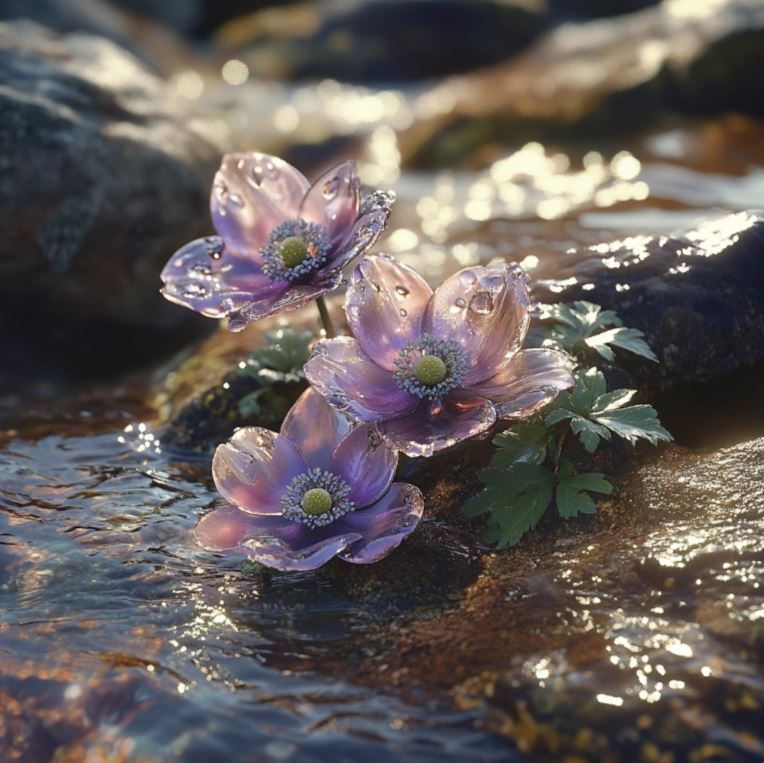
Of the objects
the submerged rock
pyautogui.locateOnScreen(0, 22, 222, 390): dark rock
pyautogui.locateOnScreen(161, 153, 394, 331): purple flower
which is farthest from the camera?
pyautogui.locateOnScreen(0, 22, 222, 390): dark rock

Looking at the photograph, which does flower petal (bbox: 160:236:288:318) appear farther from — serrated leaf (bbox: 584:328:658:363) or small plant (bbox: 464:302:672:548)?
serrated leaf (bbox: 584:328:658:363)

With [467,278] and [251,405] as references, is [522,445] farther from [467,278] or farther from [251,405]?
[251,405]

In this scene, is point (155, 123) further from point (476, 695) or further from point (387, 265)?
point (476, 695)

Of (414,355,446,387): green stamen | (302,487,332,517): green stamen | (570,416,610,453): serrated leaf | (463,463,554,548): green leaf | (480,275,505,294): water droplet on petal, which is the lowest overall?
(463,463,554,548): green leaf

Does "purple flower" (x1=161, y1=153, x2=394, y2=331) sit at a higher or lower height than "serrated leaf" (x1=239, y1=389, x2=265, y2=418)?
higher

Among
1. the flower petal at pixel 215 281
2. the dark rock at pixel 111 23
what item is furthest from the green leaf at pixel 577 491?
the dark rock at pixel 111 23

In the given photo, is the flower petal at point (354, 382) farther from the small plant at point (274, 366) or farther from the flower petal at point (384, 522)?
the small plant at point (274, 366)

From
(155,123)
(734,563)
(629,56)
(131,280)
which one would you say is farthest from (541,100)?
(734,563)

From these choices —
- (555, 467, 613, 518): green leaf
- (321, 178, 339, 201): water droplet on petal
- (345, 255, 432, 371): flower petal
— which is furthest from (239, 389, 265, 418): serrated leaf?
(555, 467, 613, 518): green leaf
